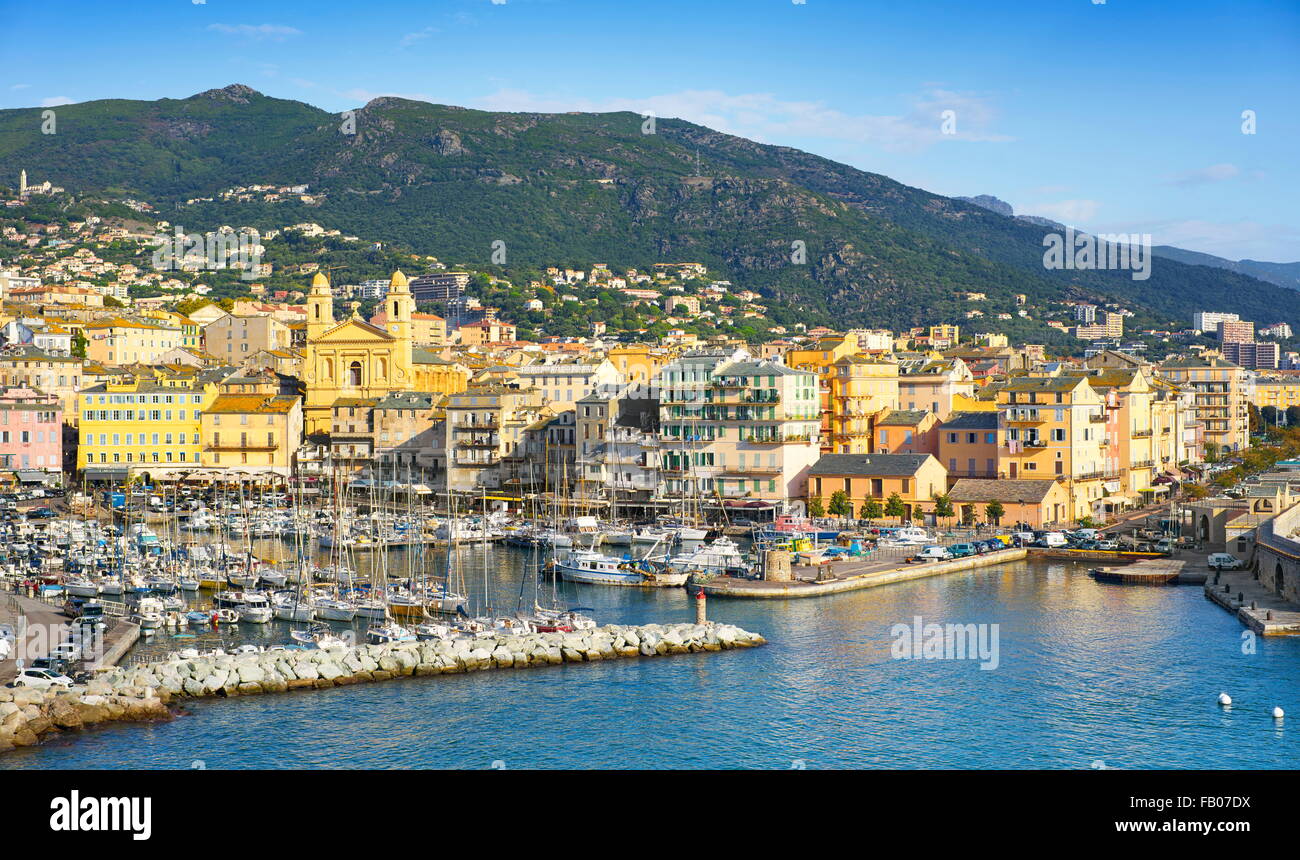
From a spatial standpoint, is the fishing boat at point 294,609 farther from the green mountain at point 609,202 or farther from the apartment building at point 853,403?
A: the green mountain at point 609,202

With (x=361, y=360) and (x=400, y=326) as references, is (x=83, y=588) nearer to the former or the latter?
(x=361, y=360)

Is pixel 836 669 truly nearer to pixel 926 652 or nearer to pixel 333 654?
pixel 926 652

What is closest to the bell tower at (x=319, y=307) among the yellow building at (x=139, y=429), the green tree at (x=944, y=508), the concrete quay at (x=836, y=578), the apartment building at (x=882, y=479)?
the yellow building at (x=139, y=429)

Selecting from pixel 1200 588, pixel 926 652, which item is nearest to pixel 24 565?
pixel 926 652

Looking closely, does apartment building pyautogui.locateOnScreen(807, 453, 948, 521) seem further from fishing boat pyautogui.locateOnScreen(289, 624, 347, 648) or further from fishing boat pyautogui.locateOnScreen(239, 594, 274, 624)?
fishing boat pyautogui.locateOnScreen(289, 624, 347, 648)

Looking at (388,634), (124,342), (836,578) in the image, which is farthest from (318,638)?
(124,342)

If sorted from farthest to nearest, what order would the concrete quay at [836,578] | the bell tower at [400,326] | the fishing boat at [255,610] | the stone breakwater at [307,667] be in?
the bell tower at [400,326] < the concrete quay at [836,578] < the fishing boat at [255,610] < the stone breakwater at [307,667]
